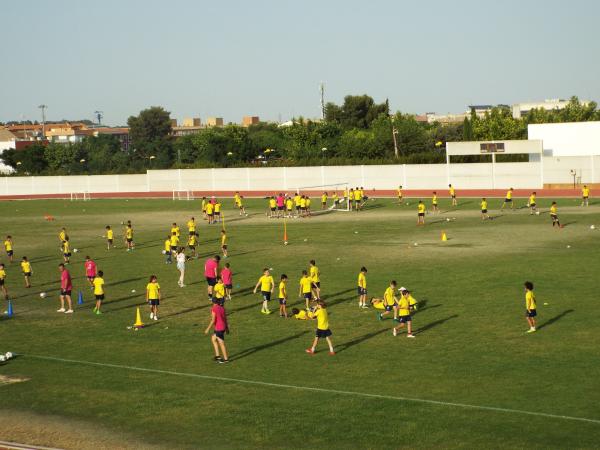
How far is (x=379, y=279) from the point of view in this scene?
1265 inches

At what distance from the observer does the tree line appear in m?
106

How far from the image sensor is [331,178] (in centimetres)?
8612

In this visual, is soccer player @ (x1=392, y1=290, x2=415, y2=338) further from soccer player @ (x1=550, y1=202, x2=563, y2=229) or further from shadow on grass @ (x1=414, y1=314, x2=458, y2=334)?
soccer player @ (x1=550, y1=202, x2=563, y2=229)

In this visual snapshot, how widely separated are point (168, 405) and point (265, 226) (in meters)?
35.7

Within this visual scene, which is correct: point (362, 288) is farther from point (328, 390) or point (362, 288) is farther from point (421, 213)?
point (421, 213)

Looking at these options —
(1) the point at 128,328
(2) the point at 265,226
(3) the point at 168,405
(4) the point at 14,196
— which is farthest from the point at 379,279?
(4) the point at 14,196

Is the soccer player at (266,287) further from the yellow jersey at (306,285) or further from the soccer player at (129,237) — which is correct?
the soccer player at (129,237)

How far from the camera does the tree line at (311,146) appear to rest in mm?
106000

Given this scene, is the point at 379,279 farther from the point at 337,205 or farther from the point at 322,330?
the point at 337,205

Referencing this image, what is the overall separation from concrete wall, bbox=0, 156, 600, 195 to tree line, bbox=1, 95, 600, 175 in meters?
4.92

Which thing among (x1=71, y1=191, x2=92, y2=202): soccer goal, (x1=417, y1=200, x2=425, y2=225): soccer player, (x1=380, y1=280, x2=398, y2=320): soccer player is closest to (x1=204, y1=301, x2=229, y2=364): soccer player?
(x1=380, y1=280, x2=398, y2=320): soccer player

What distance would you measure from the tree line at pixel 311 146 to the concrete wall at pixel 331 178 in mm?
4919

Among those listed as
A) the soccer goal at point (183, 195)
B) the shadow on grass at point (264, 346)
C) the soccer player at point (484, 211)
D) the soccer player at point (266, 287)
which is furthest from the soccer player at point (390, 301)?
the soccer goal at point (183, 195)

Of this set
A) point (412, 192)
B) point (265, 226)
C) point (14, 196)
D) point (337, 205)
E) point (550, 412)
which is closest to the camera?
point (550, 412)
